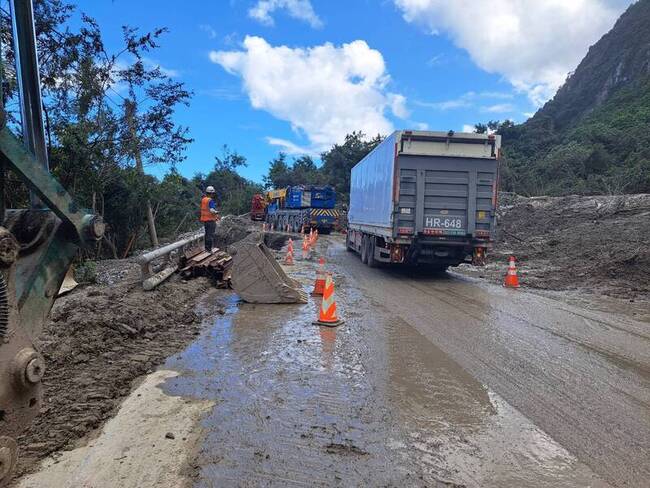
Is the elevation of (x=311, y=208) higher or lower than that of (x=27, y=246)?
higher

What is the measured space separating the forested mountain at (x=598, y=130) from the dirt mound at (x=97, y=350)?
998 inches

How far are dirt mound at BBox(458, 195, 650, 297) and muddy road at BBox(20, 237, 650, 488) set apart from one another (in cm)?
519

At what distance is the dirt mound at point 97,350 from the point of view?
150 inches

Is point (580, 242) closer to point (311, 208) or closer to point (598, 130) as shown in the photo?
point (311, 208)

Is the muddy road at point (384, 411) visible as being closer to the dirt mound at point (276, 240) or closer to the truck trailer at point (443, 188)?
the truck trailer at point (443, 188)

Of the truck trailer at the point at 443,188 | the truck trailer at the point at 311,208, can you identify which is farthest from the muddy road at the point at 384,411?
the truck trailer at the point at 311,208

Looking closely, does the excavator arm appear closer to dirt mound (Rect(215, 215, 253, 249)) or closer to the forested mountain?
dirt mound (Rect(215, 215, 253, 249))

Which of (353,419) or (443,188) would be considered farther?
(443,188)

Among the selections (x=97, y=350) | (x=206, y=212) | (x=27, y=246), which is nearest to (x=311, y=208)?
(x=206, y=212)

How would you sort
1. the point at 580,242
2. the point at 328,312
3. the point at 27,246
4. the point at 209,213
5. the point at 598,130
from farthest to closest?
1. the point at 598,130
2. the point at 580,242
3. the point at 209,213
4. the point at 328,312
5. the point at 27,246

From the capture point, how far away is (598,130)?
43656 mm

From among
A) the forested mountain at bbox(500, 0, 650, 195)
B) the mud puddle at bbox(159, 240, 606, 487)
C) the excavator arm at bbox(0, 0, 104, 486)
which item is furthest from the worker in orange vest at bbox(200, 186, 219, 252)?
the forested mountain at bbox(500, 0, 650, 195)

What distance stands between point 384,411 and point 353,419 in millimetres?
327

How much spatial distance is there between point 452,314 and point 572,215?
15.8 metres
